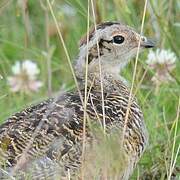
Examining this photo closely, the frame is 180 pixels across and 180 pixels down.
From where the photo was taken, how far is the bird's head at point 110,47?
197 inches

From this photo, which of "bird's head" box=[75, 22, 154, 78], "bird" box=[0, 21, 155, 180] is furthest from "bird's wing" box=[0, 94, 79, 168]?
"bird's head" box=[75, 22, 154, 78]

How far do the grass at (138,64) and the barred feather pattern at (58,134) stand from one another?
183 millimetres

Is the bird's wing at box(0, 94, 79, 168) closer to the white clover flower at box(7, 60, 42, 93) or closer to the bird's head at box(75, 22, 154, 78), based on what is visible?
the bird's head at box(75, 22, 154, 78)

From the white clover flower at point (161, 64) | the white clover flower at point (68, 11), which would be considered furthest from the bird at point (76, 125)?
the white clover flower at point (68, 11)

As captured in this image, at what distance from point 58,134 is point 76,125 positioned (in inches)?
4.8

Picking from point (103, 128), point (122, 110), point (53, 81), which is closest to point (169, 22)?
point (53, 81)

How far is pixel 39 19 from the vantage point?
24.7 feet

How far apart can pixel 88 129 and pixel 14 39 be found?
2.96m

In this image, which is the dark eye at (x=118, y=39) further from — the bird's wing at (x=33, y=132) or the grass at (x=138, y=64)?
the bird's wing at (x=33, y=132)

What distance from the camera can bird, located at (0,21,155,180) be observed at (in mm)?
4168

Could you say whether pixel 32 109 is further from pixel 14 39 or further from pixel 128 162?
pixel 14 39

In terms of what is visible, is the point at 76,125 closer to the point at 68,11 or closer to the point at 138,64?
the point at 138,64

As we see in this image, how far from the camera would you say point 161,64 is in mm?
5633

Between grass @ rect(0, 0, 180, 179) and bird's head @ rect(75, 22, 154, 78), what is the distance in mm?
157
